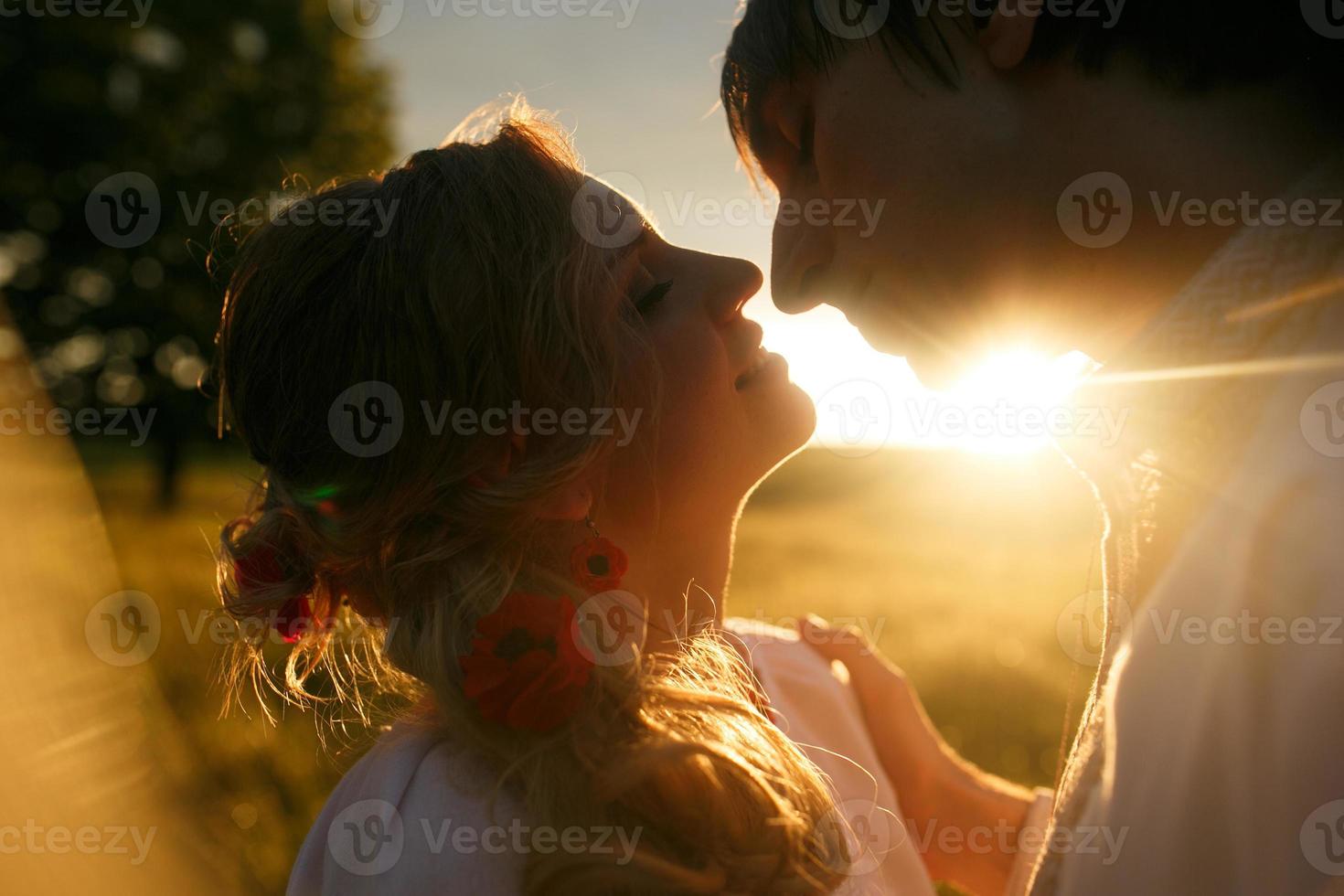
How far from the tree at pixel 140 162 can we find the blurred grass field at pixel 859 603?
2329mm

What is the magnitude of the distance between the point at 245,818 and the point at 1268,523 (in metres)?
4.03

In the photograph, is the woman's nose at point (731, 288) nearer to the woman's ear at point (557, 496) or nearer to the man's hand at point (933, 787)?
the woman's ear at point (557, 496)

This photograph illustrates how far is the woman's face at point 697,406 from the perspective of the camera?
7.95ft

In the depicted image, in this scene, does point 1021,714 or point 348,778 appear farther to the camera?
point 1021,714

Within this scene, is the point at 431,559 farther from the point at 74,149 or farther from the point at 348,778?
the point at 74,149

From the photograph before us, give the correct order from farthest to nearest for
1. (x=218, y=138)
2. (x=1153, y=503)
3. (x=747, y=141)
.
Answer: (x=218, y=138) → (x=747, y=141) → (x=1153, y=503)

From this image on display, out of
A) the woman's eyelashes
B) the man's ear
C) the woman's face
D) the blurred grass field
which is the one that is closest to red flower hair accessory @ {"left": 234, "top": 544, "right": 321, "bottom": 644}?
the blurred grass field

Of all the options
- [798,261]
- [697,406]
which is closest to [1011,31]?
[798,261]

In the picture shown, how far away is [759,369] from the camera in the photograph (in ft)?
8.68

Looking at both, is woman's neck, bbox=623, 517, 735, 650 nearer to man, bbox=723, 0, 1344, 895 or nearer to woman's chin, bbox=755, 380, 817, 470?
woman's chin, bbox=755, 380, 817, 470

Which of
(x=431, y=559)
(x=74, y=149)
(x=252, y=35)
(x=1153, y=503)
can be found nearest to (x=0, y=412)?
(x=431, y=559)

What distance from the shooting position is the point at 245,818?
12.3ft

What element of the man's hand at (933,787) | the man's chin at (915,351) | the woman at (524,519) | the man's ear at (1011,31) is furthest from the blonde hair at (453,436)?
the man's ear at (1011,31)

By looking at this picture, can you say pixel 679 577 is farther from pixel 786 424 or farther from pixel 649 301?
pixel 649 301
